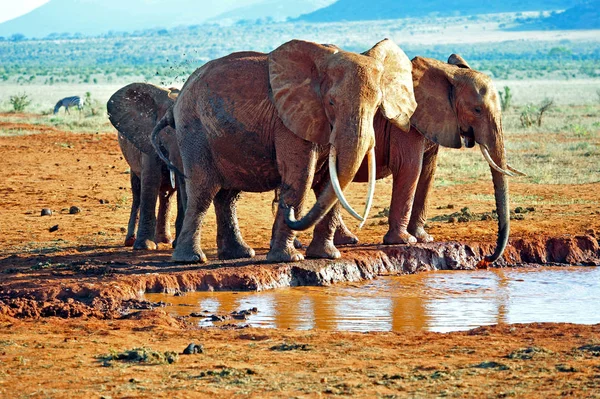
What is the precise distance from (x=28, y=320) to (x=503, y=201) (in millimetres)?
5075

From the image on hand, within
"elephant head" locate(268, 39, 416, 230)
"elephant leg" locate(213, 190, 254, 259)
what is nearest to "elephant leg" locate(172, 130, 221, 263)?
"elephant leg" locate(213, 190, 254, 259)

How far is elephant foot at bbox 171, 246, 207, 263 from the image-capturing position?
1184cm

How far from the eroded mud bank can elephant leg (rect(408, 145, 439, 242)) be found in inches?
22.2

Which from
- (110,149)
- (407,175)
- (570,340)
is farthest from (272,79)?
(110,149)

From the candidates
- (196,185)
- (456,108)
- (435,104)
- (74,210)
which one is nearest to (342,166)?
(196,185)

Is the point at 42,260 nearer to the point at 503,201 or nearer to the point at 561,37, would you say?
the point at 503,201

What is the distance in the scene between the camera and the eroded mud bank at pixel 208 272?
1023 centimetres

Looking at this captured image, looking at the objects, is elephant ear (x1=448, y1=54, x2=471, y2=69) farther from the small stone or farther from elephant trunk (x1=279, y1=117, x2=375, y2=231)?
the small stone

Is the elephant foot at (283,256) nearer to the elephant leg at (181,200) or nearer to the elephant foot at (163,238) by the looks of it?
the elephant leg at (181,200)

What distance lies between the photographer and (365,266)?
39.9 feet

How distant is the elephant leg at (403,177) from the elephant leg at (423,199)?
556mm

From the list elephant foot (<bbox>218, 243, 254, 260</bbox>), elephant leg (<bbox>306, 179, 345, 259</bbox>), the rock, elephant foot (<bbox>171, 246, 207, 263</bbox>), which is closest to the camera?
the rock

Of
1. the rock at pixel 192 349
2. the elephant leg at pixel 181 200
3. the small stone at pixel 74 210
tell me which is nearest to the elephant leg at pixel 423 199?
the elephant leg at pixel 181 200

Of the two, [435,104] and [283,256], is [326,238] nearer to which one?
[283,256]
